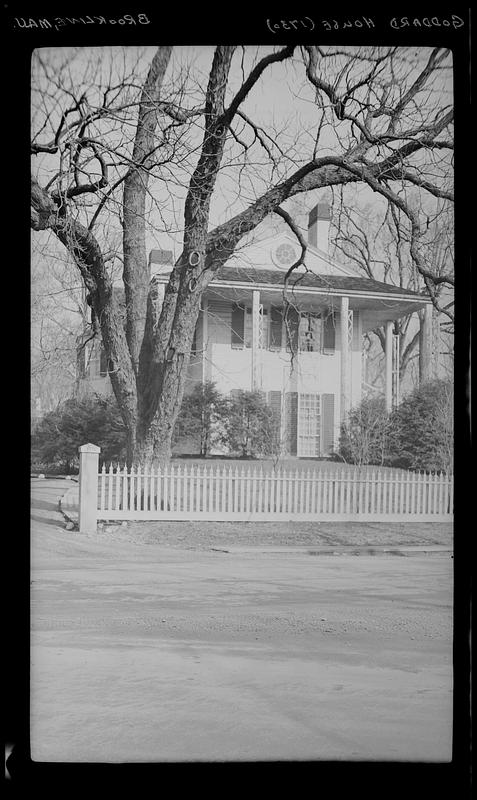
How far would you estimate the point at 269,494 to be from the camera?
14.9 feet

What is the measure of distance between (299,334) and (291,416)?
549 mm

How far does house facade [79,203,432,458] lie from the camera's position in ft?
13.9

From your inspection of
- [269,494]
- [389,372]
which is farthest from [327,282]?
[269,494]

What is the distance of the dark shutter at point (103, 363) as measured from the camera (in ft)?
15.5

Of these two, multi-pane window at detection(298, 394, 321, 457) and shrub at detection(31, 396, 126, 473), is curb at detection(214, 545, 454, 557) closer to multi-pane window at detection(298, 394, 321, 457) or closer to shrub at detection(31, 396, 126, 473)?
multi-pane window at detection(298, 394, 321, 457)

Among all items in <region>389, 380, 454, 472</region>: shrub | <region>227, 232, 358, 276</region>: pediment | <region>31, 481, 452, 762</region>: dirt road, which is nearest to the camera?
<region>31, 481, 452, 762</region>: dirt road

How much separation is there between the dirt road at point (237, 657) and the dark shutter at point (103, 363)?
37.7 inches

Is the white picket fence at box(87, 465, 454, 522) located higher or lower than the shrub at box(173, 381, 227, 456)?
lower

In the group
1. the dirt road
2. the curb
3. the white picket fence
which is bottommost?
the dirt road

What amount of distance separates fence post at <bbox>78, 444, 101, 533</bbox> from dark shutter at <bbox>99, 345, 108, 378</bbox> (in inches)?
19.8

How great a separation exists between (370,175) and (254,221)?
76cm
